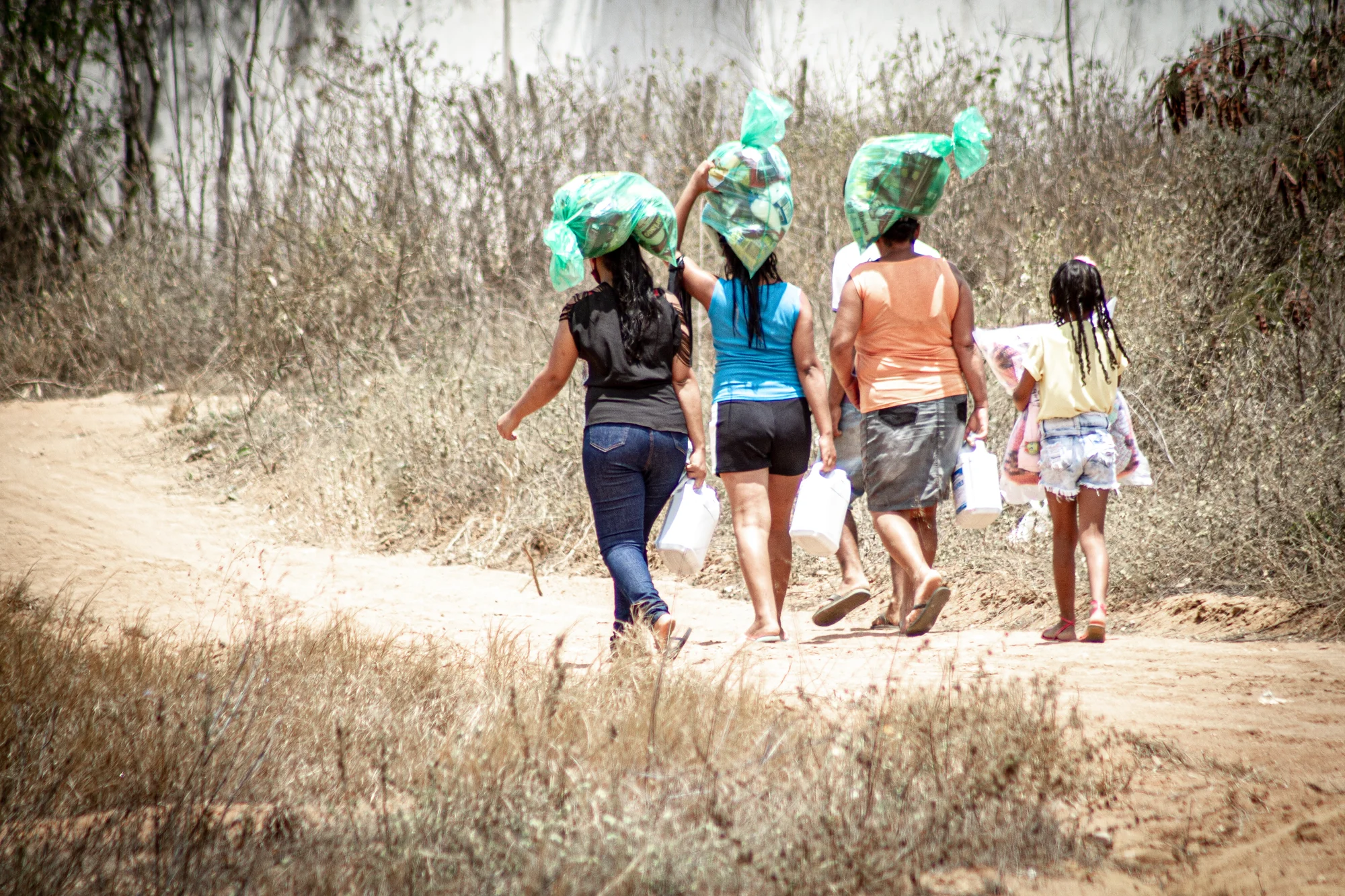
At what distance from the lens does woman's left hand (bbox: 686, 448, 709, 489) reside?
13.1 feet

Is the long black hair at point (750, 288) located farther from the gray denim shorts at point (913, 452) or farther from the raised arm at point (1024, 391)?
the raised arm at point (1024, 391)

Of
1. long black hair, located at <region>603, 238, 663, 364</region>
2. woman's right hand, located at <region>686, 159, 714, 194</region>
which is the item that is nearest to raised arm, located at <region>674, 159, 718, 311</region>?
woman's right hand, located at <region>686, 159, 714, 194</region>

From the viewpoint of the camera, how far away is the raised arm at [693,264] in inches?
167

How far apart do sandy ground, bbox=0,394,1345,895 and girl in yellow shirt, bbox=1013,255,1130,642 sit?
36cm

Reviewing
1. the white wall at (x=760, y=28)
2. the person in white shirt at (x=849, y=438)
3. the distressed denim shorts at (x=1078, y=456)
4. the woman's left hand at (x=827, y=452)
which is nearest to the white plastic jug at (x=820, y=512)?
the woman's left hand at (x=827, y=452)

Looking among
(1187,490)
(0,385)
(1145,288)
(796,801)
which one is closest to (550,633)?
(796,801)

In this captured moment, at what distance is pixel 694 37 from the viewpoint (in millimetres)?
11617

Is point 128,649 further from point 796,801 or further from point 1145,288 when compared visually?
point 1145,288

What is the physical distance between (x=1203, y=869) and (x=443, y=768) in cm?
179

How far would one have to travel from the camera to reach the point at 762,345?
14.1 ft

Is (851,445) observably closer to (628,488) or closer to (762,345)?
(762,345)

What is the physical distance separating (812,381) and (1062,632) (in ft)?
4.86

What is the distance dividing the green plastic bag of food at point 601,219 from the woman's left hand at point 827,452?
38.2 inches

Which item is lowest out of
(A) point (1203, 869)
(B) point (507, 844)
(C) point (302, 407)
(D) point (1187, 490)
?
(A) point (1203, 869)
